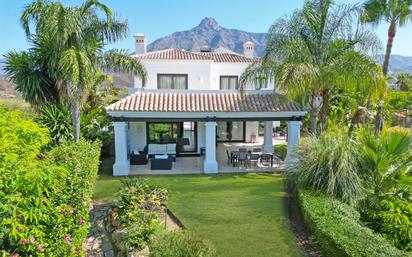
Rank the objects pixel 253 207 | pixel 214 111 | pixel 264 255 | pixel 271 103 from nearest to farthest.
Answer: pixel 264 255 < pixel 253 207 < pixel 214 111 < pixel 271 103

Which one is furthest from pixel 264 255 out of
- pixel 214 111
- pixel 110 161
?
pixel 110 161

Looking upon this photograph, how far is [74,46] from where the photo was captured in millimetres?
13828

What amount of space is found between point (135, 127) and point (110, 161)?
10.0 ft

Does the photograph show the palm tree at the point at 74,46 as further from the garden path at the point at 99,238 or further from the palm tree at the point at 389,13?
the palm tree at the point at 389,13

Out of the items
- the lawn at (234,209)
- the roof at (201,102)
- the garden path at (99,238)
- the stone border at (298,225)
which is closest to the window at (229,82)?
the roof at (201,102)

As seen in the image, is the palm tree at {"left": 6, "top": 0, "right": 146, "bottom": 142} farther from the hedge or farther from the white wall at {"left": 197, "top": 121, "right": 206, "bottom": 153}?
the hedge

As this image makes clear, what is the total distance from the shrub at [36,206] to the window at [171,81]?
52.2ft

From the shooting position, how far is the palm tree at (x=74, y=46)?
12922mm

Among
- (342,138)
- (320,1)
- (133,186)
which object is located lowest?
(133,186)

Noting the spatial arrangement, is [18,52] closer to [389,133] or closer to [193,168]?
[193,168]

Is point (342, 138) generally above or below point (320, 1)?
below

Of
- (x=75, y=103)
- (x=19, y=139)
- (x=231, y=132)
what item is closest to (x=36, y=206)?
(x=19, y=139)

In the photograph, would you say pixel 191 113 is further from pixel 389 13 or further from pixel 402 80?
pixel 402 80

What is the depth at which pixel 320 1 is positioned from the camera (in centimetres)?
1512
